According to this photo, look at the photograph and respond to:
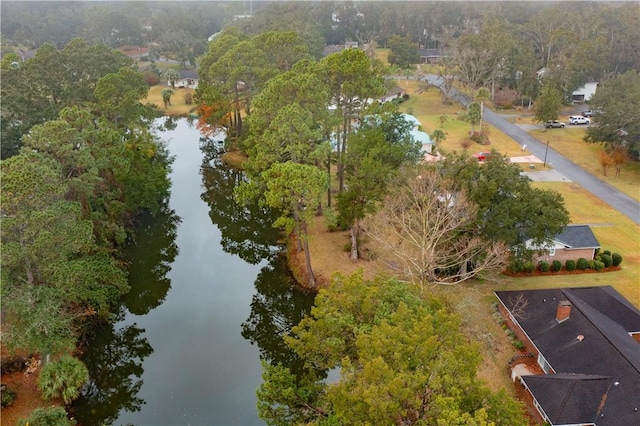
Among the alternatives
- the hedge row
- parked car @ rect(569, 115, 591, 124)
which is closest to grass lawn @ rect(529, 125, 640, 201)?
parked car @ rect(569, 115, 591, 124)

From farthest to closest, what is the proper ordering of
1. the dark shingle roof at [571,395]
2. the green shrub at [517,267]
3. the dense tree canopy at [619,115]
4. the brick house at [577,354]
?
the dense tree canopy at [619,115], the green shrub at [517,267], the brick house at [577,354], the dark shingle roof at [571,395]

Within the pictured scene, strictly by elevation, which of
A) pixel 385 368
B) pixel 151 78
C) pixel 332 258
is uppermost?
pixel 151 78

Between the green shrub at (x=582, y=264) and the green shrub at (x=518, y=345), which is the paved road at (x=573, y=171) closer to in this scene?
the green shrub at (x=582, y=264)

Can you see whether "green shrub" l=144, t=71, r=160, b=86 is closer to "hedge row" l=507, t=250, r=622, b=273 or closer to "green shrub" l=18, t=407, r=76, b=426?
"hedge row" l=507, t=250, r=622, b=273

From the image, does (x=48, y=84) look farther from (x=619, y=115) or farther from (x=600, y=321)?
(x=619, y=115)

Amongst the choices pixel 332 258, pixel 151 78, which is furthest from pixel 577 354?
pixel 151 78

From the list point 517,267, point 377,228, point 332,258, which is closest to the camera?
point 377,228

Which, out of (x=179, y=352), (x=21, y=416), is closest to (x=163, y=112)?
(x=179, y=352)

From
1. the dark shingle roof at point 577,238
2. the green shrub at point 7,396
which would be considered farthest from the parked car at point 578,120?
the green shrub at point 7,396
